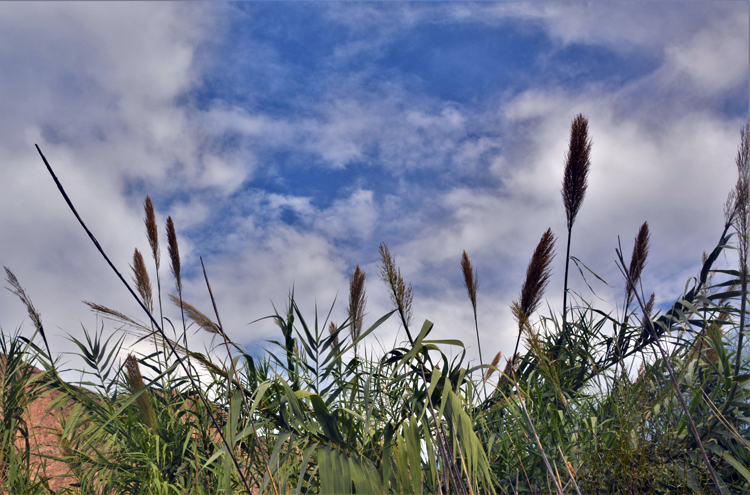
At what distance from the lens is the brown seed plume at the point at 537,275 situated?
6.34 ft

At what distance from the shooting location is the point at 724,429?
1244 millimetres

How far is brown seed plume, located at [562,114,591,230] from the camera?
2125 mm

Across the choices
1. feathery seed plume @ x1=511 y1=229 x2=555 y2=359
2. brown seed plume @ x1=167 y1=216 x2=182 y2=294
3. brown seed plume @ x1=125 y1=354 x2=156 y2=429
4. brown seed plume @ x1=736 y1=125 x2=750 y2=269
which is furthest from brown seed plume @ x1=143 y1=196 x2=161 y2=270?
brown seed plume @ x1=736 y1=125 x2=750 y2=269

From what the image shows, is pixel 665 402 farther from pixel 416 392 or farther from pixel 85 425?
Answer: pixel 85 425

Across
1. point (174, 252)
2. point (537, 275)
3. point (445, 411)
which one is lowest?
point (445, 411)

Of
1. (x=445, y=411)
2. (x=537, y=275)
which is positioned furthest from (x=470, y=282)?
(x=445, y=411)

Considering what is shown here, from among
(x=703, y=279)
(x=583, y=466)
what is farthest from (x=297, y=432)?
(x=703, y=279)

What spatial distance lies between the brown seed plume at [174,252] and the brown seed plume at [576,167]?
2041mm

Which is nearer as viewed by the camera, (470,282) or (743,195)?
(743,195)

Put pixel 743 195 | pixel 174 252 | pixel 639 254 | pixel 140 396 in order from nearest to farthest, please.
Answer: pixel 743 195
pixel 140 396
pixel 639 254
pixel 174 252

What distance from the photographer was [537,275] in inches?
76.1

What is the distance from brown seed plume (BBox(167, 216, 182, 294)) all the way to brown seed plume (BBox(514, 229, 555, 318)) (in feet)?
5.86

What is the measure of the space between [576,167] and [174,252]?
84.0 inches

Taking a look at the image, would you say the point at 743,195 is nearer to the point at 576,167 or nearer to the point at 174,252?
the point at 576,167
